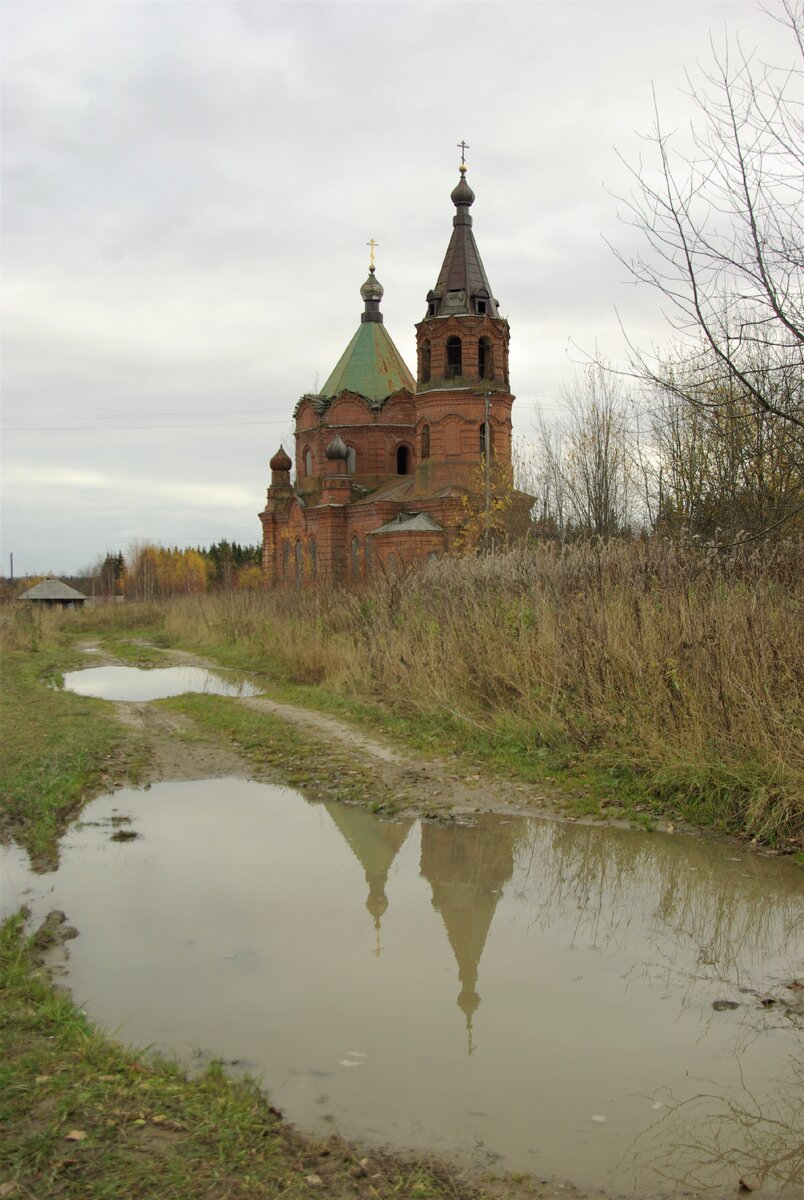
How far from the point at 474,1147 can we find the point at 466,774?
6070 millimetres

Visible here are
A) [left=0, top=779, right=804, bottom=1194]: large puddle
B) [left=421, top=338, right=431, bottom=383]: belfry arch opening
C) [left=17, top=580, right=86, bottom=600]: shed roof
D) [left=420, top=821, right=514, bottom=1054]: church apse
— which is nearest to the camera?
[left=0, top=779, right=804, bottom=1194]: large puddle

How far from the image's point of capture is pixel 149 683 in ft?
64.4

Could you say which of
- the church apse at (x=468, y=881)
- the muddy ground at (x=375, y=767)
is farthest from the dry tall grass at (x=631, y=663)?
the church apse at (x=468, y=881)

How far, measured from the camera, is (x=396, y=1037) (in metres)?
4.20

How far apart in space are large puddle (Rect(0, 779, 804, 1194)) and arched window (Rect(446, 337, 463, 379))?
34.5m

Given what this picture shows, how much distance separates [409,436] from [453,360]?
6603 mm

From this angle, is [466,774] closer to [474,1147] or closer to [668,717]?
[668,717]

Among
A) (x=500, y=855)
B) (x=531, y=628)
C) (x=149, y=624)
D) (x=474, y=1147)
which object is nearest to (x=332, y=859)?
(x=500, y=855)

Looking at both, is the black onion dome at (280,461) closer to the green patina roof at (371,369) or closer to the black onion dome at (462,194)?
the green patina roof at (371,369)

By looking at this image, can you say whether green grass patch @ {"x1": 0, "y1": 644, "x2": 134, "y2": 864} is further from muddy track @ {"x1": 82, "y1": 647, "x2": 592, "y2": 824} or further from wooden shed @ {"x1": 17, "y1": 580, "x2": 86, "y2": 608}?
wooden shed @ {"x1": 17, "y1": 580, "x2": 86, "y2": 608}

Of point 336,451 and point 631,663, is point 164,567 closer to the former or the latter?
point 336,451

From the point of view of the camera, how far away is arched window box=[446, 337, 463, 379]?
40.2m

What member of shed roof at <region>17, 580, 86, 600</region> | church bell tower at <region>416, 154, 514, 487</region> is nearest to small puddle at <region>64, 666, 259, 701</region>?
church bell tower at <region>416, 154, 514, 487</region>

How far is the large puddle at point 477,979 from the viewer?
352 cm
